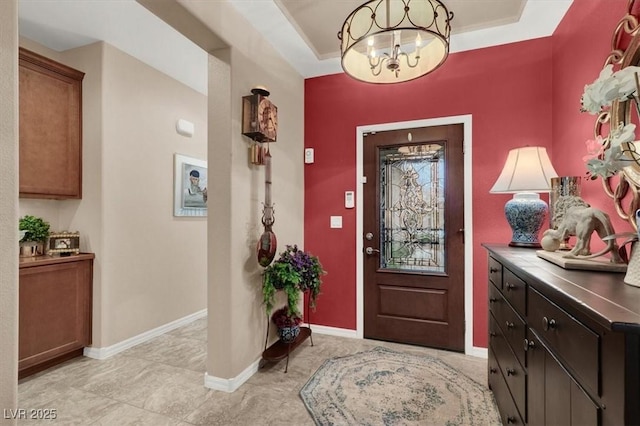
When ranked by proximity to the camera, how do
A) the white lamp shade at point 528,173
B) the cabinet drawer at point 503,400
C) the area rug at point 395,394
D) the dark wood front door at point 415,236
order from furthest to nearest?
the dark wood front door at point 415,236 → the white lamp shade at point 528,173 → the area rug at point 395,394 → the cabinet drawer at point 503,400

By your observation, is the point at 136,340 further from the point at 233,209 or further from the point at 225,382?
the point at 233,209

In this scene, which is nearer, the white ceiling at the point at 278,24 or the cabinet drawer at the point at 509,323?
the cabinet drawer at the point at 509,323

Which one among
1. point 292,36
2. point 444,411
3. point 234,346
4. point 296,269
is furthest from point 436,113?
point 234,346

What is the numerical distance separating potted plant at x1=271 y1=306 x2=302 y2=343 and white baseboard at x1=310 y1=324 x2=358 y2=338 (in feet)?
2.25

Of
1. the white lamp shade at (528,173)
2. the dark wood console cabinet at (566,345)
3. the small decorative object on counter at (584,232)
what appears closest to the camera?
the dark wood console cabinet at (566,345)

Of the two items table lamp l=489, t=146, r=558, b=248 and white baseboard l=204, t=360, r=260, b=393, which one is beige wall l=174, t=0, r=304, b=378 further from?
table lamp l=489, t=146, r=558, b=248

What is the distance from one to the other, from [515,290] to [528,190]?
0.90m

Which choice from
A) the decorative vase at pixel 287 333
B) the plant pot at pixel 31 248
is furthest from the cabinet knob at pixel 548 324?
the plant pot at pixel 31 248

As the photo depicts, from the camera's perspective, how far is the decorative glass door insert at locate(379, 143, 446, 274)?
9.53ft

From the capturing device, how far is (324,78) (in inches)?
130

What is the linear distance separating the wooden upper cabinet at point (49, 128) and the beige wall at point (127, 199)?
0.09 meters

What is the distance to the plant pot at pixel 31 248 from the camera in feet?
8.09

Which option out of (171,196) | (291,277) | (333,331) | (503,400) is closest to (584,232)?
(503,400)

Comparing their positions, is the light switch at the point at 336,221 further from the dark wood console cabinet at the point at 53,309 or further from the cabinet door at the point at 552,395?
the dark wood console cabinet at the point at 53,309
